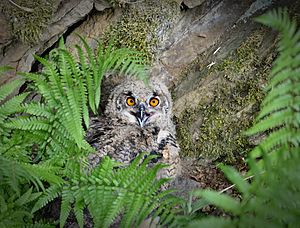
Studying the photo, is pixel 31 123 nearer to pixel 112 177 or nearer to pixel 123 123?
pixel 112 177

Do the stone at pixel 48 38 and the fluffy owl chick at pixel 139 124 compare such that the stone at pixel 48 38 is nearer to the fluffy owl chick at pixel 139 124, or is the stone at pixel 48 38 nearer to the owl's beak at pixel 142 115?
the fluffy owl chick at pixel 139 124

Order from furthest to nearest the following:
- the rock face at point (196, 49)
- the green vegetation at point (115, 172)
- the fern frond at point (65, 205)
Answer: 1. the rock face at point (196, 49)
2. the fern frond at point (65, 205)
3. the green vegetation at point (115, 172)

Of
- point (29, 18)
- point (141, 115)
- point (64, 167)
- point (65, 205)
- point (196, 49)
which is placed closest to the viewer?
point (65, 205)

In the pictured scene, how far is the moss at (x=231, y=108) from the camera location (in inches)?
139

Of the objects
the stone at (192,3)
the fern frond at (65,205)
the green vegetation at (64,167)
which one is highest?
the stone at (192,3)

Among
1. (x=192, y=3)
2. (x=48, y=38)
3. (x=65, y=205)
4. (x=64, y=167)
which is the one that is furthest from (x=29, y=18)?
(x=65, y=205)

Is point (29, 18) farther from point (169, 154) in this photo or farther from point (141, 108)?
point (169, 154)

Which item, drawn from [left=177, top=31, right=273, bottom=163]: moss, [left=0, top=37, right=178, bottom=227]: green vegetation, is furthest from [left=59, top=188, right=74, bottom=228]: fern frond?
[left=177, top=31, right=273, bottom=163]: moss

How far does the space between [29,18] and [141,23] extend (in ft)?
3.73

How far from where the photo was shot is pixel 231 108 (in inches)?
144

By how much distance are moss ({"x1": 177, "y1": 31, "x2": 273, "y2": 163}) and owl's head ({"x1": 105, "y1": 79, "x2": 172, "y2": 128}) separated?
36 cm

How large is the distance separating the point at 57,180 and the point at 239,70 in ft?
6.72

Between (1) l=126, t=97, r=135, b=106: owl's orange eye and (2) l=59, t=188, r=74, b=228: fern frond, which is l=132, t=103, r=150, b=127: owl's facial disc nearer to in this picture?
(1) l=126, t=97, r=135, b=106: owl's orange eye

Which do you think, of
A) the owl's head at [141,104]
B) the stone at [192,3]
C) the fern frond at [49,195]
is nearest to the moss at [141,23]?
the stone at [192,3]
